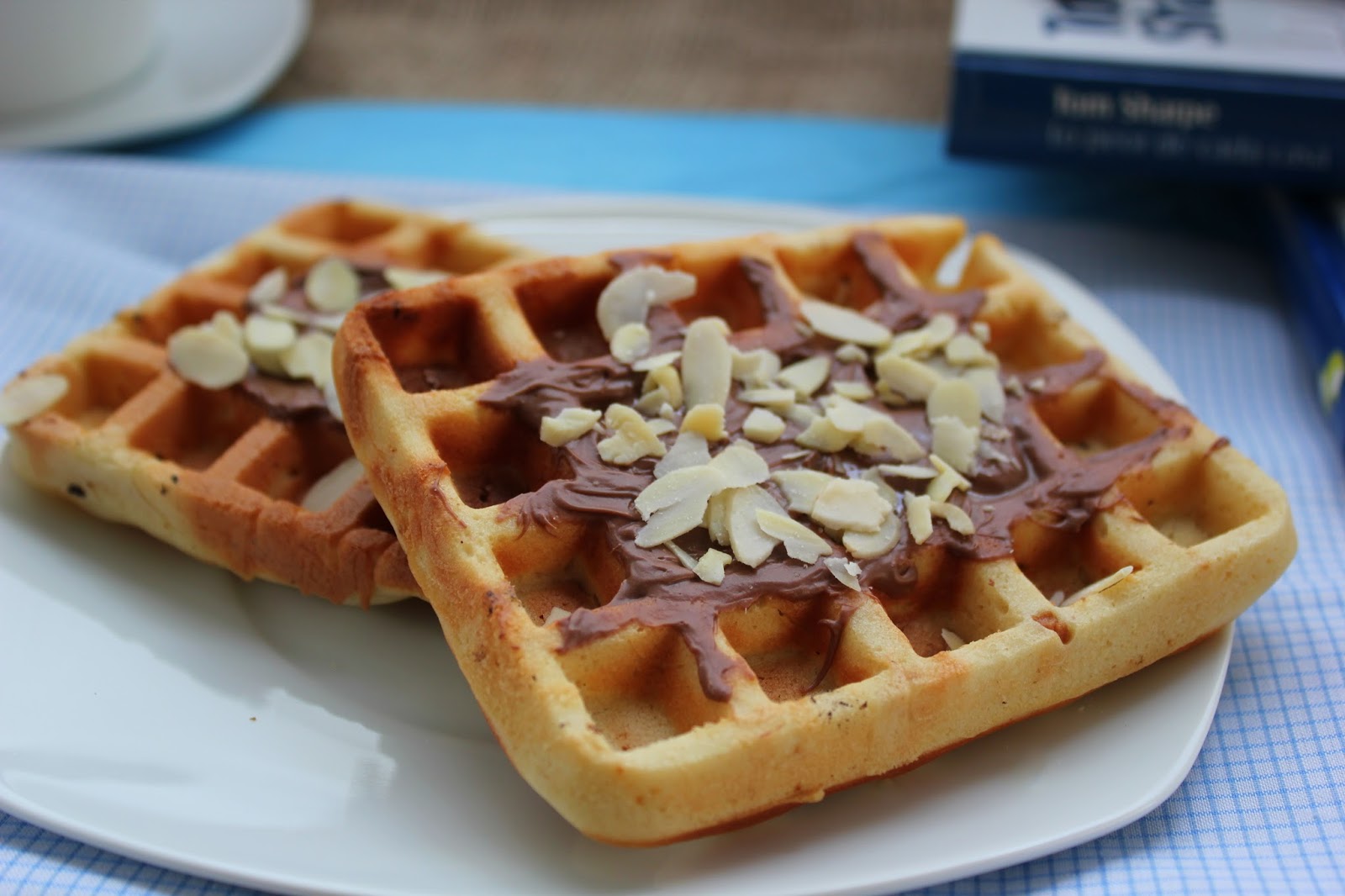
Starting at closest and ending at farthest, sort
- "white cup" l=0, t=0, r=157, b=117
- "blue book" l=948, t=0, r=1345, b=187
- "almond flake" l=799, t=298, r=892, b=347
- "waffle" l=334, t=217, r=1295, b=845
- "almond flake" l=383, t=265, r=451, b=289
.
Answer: "waffle" l=334, t=217, r=1295, b=845
"almond flake" l=799, t=298, r=892, b=347
"almond flake" l=383, t=265, r=451, b=289
"blue book" l=948, t=0, r=1345, b=187
"white cup" l=0, t=0, r=157, b=117

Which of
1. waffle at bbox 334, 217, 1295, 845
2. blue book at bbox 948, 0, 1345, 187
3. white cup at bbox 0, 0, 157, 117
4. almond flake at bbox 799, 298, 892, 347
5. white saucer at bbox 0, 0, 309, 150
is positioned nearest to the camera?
waffle at bbox 334, 217, 1295, 845

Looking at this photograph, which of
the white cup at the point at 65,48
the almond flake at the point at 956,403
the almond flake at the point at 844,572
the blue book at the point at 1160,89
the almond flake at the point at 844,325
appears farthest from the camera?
the white cup at the point at 65,48

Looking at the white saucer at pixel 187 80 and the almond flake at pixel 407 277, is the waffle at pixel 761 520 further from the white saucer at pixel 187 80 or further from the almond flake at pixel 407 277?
the white saucer at pixel 187 80

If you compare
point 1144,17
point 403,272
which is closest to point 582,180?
point 403,272

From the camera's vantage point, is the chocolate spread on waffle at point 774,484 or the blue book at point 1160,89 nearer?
the chocolate spread on waffle at point 774,484

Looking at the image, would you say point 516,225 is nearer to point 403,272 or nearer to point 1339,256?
point 403,272

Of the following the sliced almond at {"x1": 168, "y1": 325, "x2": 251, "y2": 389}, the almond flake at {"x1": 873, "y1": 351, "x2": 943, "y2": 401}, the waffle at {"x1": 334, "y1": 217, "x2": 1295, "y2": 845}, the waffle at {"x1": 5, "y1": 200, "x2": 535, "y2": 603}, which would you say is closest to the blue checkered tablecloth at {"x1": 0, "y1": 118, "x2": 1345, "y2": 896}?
the waffle at {"x1": 334, "y1": 217, "x2": 1295, "y2": 845}

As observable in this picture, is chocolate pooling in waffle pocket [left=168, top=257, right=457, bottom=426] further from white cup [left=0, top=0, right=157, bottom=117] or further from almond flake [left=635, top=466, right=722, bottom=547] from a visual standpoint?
white cup [left=0, top=0, right=157, bottom=117]

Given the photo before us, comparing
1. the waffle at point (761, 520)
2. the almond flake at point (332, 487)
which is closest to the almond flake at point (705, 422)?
the waffle at point (761, 520)
